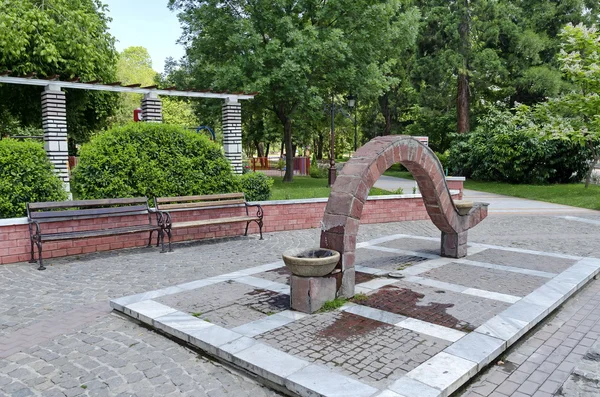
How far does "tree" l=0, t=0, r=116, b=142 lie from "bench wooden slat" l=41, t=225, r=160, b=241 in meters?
6.78

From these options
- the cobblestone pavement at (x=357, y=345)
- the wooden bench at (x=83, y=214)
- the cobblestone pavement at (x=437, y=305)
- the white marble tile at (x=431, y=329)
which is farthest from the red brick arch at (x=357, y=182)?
the wooden bench at (x=83, y=214)

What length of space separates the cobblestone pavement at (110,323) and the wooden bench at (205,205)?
47cm

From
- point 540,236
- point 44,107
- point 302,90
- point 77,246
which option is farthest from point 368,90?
point 77,246

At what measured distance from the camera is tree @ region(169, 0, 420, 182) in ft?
56.7

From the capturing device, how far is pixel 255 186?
11.3m

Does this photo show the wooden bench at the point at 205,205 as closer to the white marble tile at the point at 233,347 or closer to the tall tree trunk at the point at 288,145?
the white marble tile at the point at 233,347

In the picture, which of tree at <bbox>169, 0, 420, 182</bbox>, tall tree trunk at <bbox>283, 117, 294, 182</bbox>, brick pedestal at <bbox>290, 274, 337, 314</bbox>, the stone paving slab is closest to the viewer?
brick pedestal at <bbox>290, 274, 337, 314</bbox>

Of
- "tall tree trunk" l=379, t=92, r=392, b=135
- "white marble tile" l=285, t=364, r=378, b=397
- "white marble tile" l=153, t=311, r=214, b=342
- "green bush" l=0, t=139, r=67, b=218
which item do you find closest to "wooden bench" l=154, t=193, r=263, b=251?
"green bush" l=0, t=139, r=67, b=218

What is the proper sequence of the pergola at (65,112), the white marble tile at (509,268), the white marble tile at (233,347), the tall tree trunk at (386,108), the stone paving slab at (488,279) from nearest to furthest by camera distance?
1. the white marble tile at (233,347)
2. the stone paving slab at (488,279)
3. the white marble tile at (509,268)
4. the pergola at (65,112)
5. the tall tree trunk at (386,108)

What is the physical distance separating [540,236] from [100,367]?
31.3 feet

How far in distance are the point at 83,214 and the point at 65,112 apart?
4.21 meters

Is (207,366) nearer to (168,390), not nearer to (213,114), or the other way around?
(168,390)

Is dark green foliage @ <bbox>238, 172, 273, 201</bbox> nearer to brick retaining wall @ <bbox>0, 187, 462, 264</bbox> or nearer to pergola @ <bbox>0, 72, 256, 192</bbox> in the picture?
brick retaining wall @ <bbox>0, 187, 462, 264</bbox>

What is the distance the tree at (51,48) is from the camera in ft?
47.9
